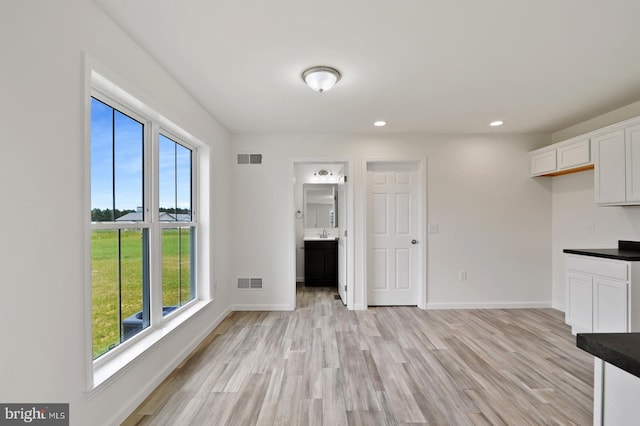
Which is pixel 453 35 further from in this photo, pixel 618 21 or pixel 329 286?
pixel 329 286

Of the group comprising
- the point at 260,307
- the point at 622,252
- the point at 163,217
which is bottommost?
the point at 260,307

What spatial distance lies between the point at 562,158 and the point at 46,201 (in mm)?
5021

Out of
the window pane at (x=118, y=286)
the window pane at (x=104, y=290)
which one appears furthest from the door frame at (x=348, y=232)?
the window pane at (x=104, y=290)

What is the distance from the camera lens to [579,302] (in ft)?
10.8

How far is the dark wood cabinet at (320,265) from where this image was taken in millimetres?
5750

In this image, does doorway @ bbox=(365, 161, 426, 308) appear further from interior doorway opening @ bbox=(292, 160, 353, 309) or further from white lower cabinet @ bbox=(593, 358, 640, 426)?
white lower cabinet @ bbox=(593, 358, 640, 426)

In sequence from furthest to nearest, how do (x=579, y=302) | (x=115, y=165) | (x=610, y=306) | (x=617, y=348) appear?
(x=579, y=302) < (x=610, y=306) < (x=115, y=165) < (x=617, y=348)

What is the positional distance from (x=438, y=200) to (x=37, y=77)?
4.32m

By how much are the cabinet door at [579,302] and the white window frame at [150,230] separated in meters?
4.13

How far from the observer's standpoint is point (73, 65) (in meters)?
1.53

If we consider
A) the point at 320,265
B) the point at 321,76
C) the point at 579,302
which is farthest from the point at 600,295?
the point at 320,265

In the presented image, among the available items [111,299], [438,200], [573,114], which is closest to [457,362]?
[438,200]

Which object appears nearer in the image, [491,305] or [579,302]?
[579,302]

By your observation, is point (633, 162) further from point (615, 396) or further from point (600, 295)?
point (615, 396)
